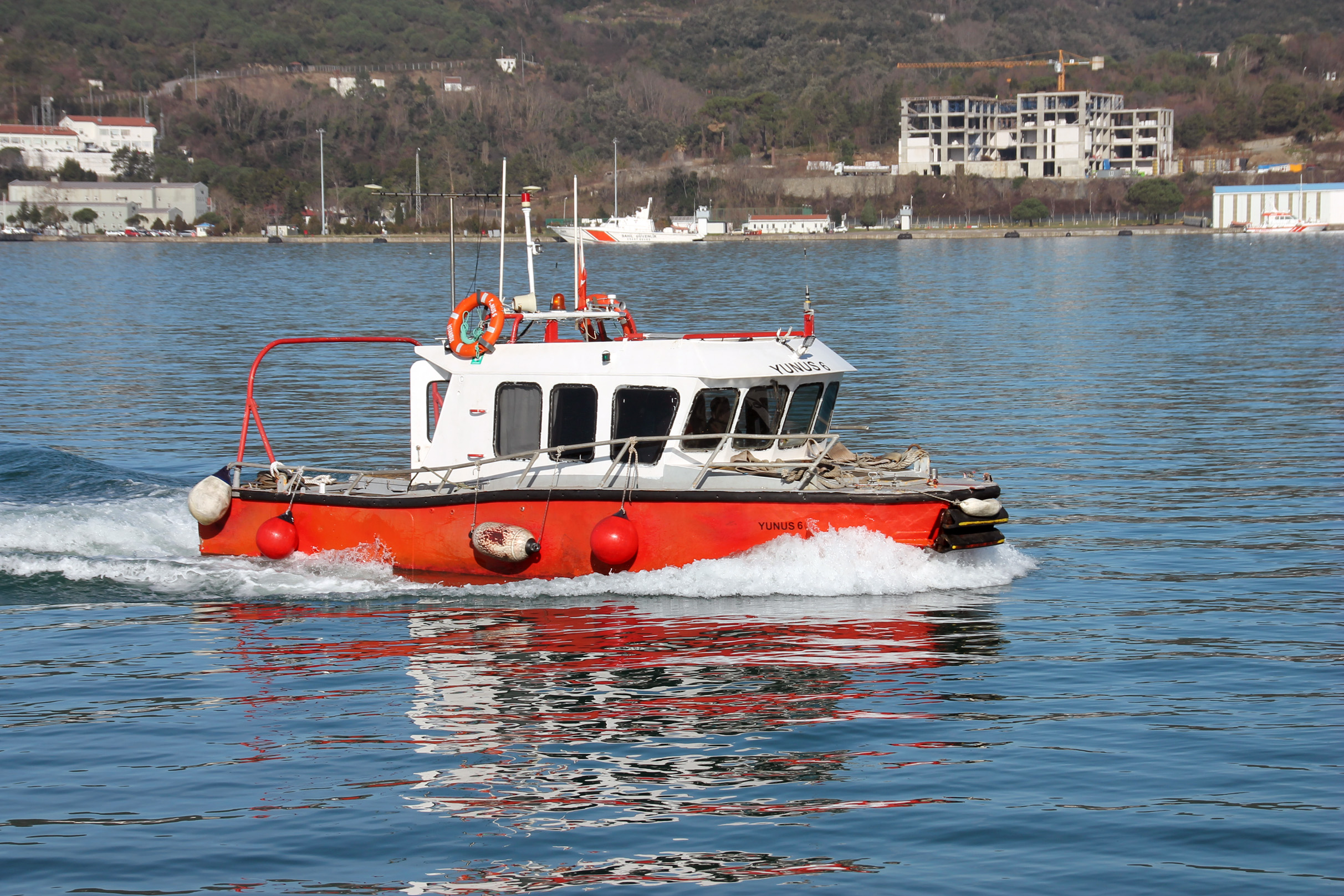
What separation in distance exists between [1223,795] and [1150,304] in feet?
158

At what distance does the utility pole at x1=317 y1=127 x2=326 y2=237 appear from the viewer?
6467 inches

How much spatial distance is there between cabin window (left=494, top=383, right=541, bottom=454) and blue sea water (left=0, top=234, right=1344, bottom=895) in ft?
5.08

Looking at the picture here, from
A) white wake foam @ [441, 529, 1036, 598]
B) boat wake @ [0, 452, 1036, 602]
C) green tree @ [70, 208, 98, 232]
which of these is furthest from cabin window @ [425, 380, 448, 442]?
green tree @ [70, 208, 98, 232]

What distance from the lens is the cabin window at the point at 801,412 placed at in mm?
14727

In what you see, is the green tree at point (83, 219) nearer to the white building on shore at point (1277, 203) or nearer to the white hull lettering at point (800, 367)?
the white building on shore at point (1277, 203)

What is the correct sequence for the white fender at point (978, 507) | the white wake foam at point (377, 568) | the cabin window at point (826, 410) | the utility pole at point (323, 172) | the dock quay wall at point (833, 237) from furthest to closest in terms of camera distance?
the utility pole at point (323, 172) → the dock quay wall at point (833, 237) → the cabin window at point (826, 410) → the white wake foam at point (377, 568) → the white fender at point (978, 507)

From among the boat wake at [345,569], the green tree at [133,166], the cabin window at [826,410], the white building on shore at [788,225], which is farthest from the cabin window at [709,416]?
the green tree at [133,166]

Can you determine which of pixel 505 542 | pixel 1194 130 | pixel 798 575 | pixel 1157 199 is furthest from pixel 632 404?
pixel 1194 130

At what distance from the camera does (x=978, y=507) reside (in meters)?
13.5

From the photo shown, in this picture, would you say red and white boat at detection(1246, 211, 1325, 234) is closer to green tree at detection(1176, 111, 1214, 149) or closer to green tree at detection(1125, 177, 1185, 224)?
Answer: green tree at detection(1125, 177, 1185, 224)

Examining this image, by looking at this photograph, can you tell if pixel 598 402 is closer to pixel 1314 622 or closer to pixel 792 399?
pixel 792 399

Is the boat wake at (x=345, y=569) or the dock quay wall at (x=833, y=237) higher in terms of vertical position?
the dock quay wall at (x=833, y=237)

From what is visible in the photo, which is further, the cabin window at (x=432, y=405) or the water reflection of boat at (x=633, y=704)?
the cabin window at (x=432, y=405)

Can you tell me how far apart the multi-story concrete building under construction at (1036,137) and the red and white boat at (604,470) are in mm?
176785
